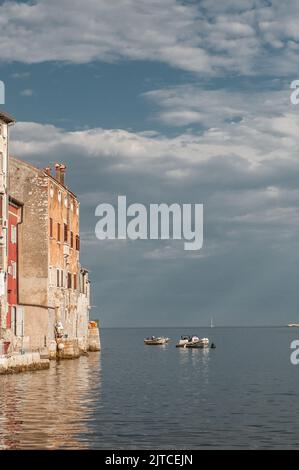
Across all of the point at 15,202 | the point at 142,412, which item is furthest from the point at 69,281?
the point at 142,412

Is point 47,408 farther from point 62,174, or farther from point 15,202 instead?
point 62,174

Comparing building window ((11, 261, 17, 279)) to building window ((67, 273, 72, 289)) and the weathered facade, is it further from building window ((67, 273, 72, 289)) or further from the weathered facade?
building window ((67, 273, 72, 289))

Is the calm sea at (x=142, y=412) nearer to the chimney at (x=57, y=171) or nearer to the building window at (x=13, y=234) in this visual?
the building window at (x=13, y=234)

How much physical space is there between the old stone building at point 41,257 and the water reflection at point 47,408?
27.8 ft

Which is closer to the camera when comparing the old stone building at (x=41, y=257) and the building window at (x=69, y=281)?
A: the old stone building at (x=41, y=257)

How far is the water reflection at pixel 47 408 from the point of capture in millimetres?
30106

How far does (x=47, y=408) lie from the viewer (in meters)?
39.7

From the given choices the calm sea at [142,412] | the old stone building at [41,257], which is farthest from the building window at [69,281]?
the calm sea at [142,412]

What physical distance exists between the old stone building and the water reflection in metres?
8.48

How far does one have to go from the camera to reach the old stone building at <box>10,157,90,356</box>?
234 feet

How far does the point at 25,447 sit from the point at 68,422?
21.7 ft

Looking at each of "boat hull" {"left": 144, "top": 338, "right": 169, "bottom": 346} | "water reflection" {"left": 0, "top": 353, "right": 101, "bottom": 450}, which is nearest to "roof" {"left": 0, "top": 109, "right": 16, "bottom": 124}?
"water reflection" {"left": 0, "top": 353, "right": 101, "bottom": 450}
